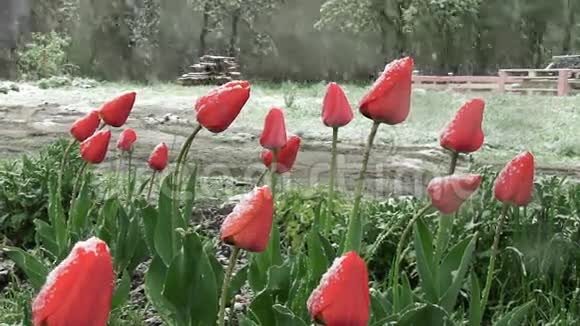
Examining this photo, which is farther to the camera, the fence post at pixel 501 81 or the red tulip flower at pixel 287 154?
the fence post at pixel 501 81

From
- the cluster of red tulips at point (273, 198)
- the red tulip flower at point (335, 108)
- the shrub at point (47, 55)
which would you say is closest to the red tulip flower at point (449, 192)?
the cluster of red tulips at point (273, 198)

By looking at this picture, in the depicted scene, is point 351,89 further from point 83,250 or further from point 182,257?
point 83,250

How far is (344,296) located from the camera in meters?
0.35

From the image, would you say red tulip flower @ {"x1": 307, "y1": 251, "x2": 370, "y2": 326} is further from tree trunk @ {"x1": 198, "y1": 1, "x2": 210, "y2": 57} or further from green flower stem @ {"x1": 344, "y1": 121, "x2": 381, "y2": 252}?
tree trunk @ {"x1": 198, "y1": 1, "x2": 210, "y2": 57}

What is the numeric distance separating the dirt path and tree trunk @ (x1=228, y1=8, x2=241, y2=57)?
0.13m

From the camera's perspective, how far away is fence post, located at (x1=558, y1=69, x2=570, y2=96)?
1.25 meters

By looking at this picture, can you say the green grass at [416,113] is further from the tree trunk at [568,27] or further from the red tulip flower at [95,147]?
the red tulip flower at [95,147]

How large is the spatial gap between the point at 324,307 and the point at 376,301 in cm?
22

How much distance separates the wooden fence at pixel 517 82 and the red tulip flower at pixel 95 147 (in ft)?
2.06

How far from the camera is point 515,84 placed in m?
1.29

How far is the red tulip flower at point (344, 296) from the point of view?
354mm

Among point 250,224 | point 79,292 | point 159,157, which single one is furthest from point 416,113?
point 79,292

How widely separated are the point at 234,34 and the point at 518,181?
849mm

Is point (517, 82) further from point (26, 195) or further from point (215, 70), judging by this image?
point (26, 195)
